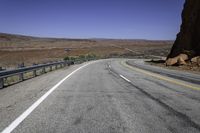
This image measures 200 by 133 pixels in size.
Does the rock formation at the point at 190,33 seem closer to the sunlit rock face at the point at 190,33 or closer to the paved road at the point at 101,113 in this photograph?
the sunlit rock face at the point at 190,33

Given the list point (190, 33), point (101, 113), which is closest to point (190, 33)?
point (190, 33)

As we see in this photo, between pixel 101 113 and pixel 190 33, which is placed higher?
pixel 190 33

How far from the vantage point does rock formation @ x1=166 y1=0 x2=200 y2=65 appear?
110ft

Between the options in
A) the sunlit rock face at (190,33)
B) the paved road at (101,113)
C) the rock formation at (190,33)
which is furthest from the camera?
the sunlit rock face at (190,33)

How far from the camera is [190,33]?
3491cm

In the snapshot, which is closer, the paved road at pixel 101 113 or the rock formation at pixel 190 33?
the paved road at pixel 101 113

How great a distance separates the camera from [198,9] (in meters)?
34.6

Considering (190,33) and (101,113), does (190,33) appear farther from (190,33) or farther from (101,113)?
(101,113)

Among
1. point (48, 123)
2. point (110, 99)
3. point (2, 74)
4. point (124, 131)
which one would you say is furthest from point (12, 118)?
point (2, 74)

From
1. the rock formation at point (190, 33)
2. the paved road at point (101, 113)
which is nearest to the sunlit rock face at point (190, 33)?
the rock formation at point (190, 33)

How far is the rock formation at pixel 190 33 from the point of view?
110ft

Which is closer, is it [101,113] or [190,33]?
[101,113]

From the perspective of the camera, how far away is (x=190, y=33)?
34.9 m

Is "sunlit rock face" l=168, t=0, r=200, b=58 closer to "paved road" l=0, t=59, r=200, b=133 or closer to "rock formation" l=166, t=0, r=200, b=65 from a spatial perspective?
"rock formation" l=166, t=0, r=200, b=65
